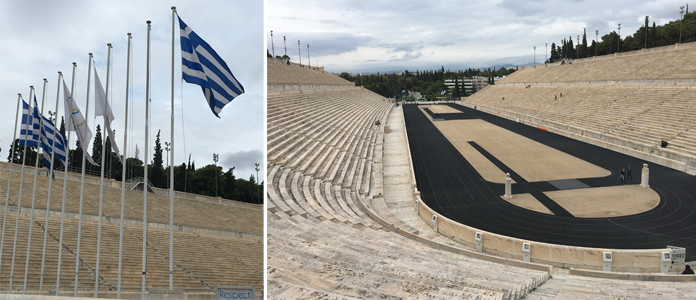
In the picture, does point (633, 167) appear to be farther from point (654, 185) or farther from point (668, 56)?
point (668, 56)

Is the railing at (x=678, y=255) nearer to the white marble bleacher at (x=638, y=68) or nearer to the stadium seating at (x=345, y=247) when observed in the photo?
the stadium seating at (x=345, y=247)

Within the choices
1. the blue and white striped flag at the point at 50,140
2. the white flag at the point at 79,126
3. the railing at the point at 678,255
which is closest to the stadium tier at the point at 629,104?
the railing at the point at 678,255

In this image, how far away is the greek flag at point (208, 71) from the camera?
7680mm

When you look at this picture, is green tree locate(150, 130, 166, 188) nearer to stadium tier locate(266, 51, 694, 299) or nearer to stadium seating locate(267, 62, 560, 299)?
stadium tier locate(266, 51, 694, 299)

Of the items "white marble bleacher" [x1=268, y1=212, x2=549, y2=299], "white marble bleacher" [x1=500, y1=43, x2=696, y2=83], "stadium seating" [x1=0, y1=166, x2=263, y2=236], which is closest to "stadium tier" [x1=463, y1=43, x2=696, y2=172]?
"white marble bleacher" [x1=500, y1=43, x2=696, y2=83]

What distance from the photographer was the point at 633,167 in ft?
62.6

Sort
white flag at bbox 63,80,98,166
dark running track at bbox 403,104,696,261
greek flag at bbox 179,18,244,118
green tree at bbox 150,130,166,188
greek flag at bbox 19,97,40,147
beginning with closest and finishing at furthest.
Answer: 1. greek flag at bbox 179,18,244,118
2. dark running track at bbox 403,104,696,261
3. white flag at bbox 63,80,98,166
4. greek flag at bbox 19,97,40,147
5. green tree at bbox 150,130,166,188

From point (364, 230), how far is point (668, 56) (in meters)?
42.6

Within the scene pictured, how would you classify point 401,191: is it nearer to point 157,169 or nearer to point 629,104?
point 629,104

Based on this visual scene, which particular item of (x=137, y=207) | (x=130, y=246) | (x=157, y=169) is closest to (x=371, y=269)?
(x=130, y=246)

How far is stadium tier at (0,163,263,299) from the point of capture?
13438mm

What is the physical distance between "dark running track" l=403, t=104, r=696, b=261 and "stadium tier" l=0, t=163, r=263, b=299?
850cm

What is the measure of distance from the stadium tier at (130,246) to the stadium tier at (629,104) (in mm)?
21100

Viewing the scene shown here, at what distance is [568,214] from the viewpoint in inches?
508
